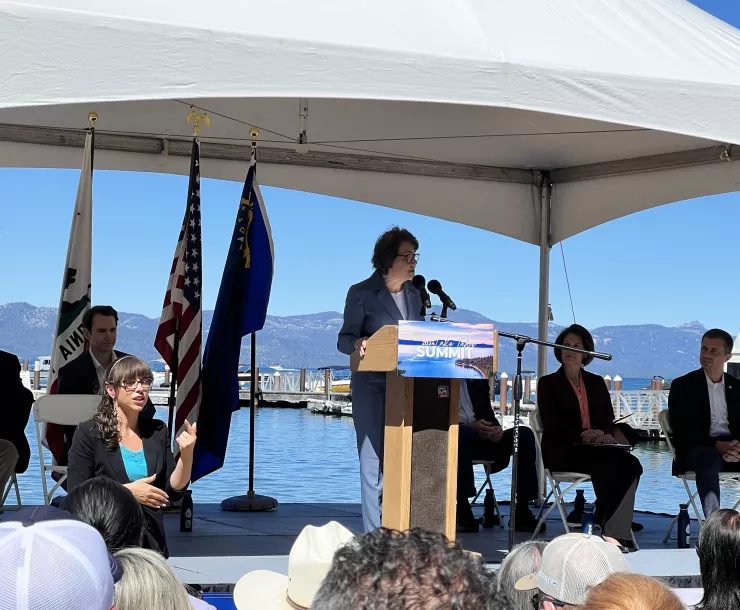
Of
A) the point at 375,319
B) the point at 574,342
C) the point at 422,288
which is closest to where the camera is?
the point at 422,288

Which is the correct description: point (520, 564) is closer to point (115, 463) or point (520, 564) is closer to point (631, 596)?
point (631, 596)

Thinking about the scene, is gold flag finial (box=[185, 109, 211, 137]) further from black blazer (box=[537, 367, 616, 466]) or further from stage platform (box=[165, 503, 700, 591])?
black blazer (box=[537, 367, 616, 466])

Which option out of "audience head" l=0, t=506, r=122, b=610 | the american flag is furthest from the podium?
"audience head" l=0, t=506, r=122, b=610

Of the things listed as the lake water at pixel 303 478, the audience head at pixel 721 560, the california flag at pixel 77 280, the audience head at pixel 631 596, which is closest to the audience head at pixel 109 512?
the audience head at pixel 631 596

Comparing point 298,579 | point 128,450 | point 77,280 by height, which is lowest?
point 298,579

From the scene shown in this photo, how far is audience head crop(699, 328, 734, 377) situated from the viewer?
6.14m

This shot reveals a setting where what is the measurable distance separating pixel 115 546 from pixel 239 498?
481 cm

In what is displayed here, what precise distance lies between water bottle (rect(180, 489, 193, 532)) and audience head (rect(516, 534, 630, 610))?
12.9 ft

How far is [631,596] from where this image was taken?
4.66ft

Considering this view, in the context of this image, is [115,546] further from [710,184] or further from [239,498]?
[710,184]

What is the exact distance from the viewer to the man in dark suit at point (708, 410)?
237 inches

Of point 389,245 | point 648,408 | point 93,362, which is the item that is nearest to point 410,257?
point 389,245

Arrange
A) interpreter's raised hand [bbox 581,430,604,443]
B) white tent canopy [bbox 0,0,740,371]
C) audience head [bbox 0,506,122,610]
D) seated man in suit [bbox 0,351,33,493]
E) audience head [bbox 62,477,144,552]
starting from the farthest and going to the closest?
1. interpreter's raised hand [bbox 581,430,604,443]
2. seated man in suit [bbox 0,351,33,493]
3. white tent canopy [bbox 0,0,740,371]
4. audience head [bbox 62,477,144,552]
5. audience head [bbox 0,506,122,610]

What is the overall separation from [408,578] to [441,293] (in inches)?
→ 132
